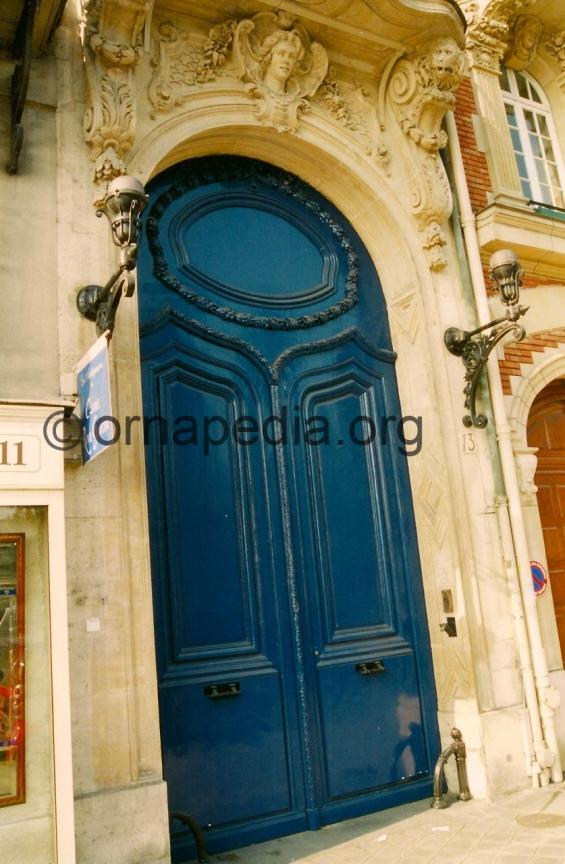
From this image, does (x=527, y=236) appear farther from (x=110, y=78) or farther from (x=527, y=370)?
(x=110, y=78)

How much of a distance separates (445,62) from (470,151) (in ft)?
3.55

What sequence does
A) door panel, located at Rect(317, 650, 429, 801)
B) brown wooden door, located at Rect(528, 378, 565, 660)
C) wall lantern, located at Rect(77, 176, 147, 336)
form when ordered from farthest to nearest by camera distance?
brown wooden door, located at Rect(528, 378, 565, 660)
door panel, located at Rect(317, 650, 429, 801)
wall lantern, located at Rect(77, 176, 147, 336)

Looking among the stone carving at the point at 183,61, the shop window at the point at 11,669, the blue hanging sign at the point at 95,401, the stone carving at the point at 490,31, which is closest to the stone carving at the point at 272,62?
the stone carving at the point at 183,61

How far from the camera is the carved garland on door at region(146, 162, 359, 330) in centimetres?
521

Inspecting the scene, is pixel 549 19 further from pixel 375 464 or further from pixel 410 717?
pixel 410 717

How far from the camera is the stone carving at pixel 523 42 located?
7.50 m

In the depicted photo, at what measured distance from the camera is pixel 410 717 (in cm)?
542

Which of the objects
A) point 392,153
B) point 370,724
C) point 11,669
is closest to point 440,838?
point 370,724

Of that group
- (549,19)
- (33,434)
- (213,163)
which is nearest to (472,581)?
(33,434)

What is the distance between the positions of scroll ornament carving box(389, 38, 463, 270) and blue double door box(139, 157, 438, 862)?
70cm

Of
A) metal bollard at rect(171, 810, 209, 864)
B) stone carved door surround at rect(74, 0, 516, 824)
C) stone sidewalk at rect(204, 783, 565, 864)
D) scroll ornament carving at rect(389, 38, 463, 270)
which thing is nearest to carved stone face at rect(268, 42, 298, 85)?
stone carved door surround at rect(74, 0, 516, 824)

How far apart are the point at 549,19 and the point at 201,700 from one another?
24.1 ft

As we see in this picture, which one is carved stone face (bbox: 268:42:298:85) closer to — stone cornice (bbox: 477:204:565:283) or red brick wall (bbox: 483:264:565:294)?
stone cornice (bbox: 477:204:565:283)

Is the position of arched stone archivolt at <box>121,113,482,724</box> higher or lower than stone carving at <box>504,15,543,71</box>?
lower
